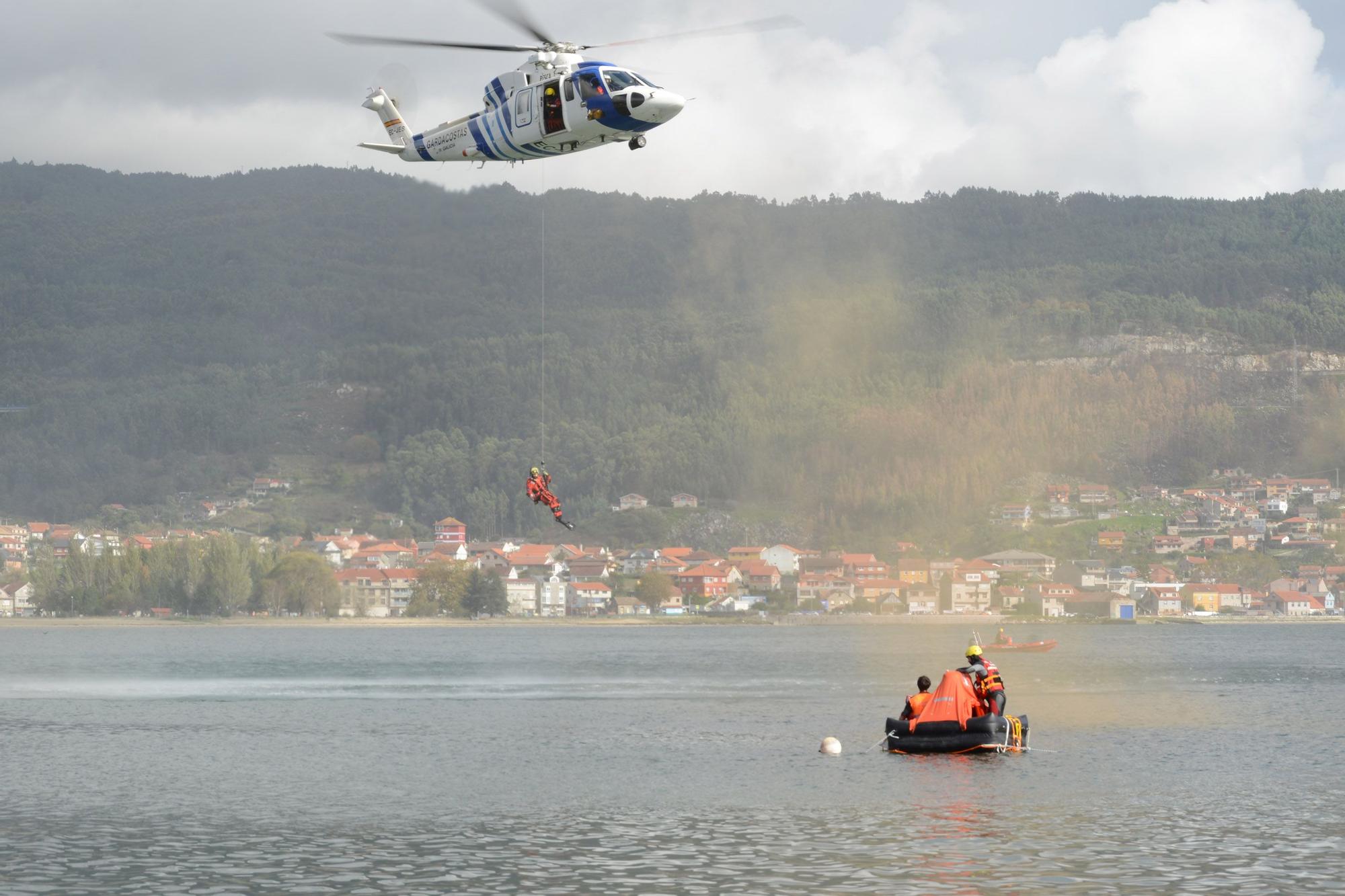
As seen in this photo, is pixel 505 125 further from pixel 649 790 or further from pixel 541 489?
pixel 649 790

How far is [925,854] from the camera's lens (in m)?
31.7

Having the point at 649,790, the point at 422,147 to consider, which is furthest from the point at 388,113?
the point at 649,790

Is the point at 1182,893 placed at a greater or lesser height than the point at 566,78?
lesser

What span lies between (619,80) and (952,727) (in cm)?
2136

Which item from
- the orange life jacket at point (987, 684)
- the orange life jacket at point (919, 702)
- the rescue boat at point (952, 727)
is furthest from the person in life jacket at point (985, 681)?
the orange life jacket at point (919, 702)

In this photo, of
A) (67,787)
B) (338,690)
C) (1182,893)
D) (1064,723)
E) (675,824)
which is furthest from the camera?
(338,690)

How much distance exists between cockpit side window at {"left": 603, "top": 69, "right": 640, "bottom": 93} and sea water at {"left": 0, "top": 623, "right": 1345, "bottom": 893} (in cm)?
1655

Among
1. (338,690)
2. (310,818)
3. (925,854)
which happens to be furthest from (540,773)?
(338,690)

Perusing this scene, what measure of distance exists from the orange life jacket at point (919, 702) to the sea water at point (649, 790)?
1.55 m

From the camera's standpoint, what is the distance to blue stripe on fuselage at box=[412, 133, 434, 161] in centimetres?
4306

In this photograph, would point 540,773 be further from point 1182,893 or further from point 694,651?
point 694,651

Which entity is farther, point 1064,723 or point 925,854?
point 1064,723

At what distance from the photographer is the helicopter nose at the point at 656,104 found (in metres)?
34.7

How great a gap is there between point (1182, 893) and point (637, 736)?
31.7 m
